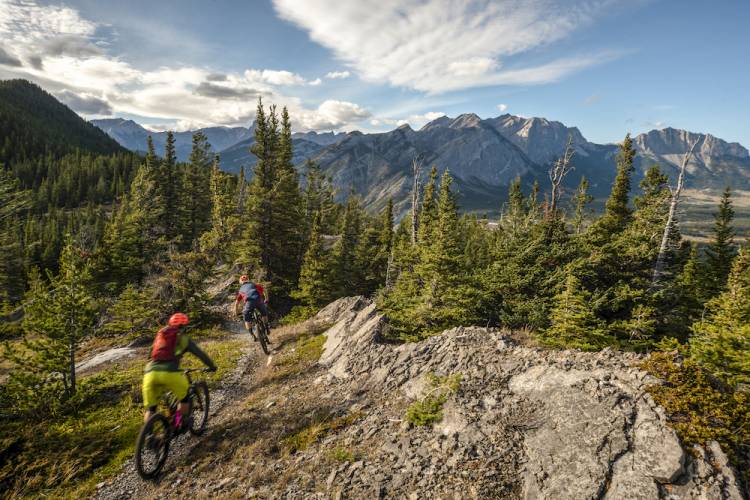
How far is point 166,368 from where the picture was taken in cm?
761

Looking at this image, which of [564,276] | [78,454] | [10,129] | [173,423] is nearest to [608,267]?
[564,276]

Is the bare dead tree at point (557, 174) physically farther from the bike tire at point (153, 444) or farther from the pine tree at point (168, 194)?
the pine tree at point (168, 194)

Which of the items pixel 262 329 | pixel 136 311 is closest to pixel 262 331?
pixel 262 329

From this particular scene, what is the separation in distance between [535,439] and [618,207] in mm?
28752

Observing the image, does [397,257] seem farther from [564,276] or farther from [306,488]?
[306,488]

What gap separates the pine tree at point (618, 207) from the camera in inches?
1030

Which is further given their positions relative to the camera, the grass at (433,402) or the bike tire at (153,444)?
the grass at (433,402)

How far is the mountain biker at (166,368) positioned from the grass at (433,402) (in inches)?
221

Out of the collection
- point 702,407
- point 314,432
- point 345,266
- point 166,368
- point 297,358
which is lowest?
point 345,266

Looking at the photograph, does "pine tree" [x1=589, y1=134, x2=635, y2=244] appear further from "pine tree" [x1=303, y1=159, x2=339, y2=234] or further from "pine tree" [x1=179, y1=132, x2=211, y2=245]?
"pine tree" [x1=179, y1=132, x2=211, y2=245]

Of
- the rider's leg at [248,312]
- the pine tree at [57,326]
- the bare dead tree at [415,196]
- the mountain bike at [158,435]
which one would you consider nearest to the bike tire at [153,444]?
the mountain bike at [158,435]

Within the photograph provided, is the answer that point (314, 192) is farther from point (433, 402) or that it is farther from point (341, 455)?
point (341, 455)

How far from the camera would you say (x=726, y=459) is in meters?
6.25

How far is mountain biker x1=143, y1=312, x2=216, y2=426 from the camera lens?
24.5 ft
